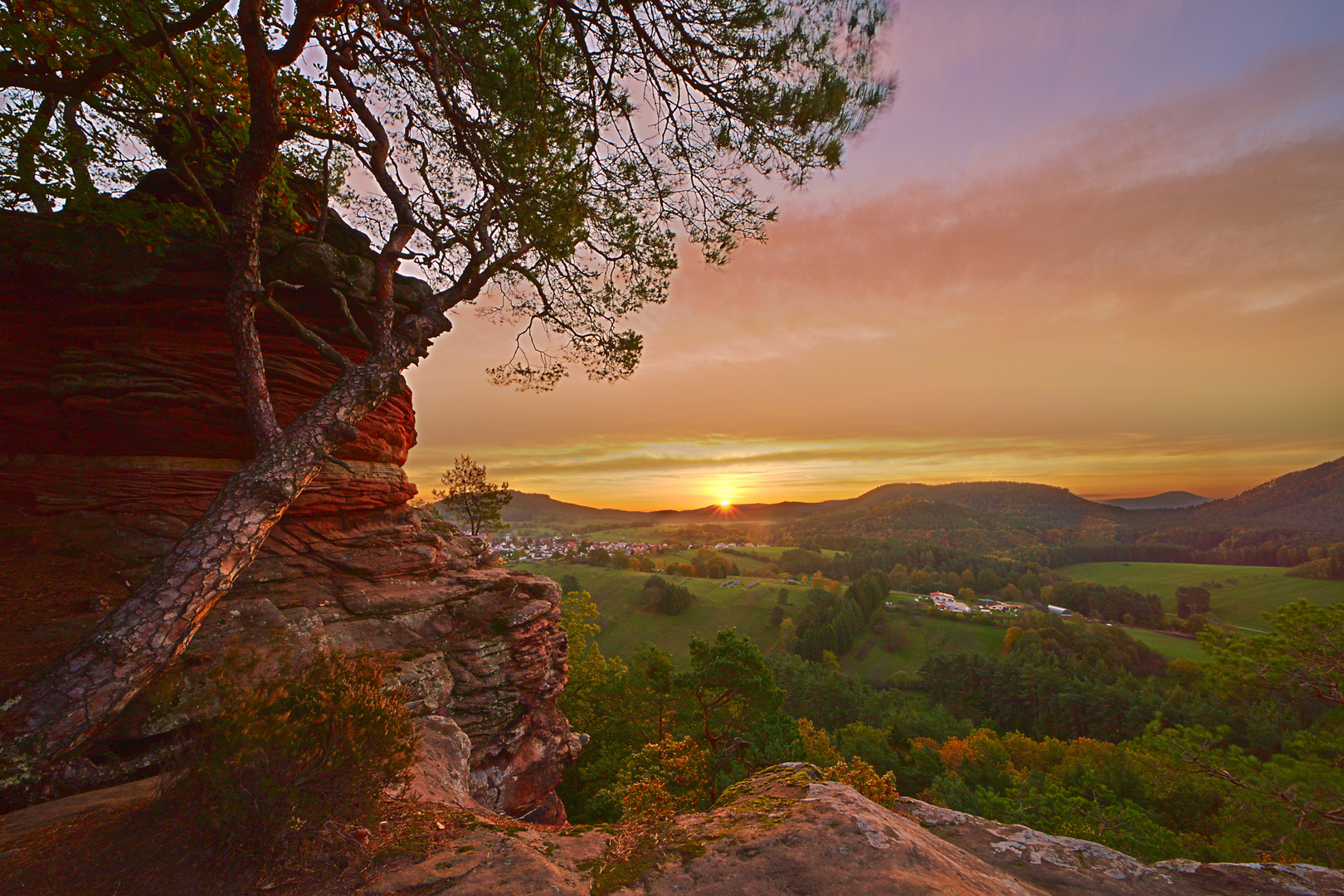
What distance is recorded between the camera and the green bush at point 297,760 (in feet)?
10.6

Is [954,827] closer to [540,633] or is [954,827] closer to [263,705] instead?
[263,705]

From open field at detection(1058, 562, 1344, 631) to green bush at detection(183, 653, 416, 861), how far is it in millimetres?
116067

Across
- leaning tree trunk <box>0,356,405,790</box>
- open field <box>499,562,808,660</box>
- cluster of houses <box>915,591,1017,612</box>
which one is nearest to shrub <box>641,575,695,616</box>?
open field <box>499,562,808,660</box>

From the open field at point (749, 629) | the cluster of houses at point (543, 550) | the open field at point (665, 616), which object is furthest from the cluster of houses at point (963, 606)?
the cluster of houses at point (543, 550)

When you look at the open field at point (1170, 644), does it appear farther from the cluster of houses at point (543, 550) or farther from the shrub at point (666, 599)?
the cluster of houses at point (543, 550)

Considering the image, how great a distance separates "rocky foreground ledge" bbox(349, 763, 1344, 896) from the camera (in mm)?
3396

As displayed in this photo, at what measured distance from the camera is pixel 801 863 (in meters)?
3.50

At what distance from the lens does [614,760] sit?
57.4ft

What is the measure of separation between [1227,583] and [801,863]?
169928 mm

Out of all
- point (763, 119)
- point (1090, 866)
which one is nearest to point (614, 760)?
point (1090, 866)

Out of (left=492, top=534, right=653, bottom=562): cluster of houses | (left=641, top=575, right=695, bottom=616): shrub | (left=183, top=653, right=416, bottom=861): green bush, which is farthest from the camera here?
(left=492, top=534, right=653, bottom=562): cluster of houses

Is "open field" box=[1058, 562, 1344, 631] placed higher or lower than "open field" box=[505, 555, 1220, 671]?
higher

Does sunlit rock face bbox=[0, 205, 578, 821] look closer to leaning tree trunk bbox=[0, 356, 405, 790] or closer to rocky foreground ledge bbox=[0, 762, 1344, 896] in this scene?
leaning tree trunk bbox=[0, 356, 405, 790]

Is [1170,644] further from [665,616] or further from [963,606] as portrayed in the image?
[665,616]
